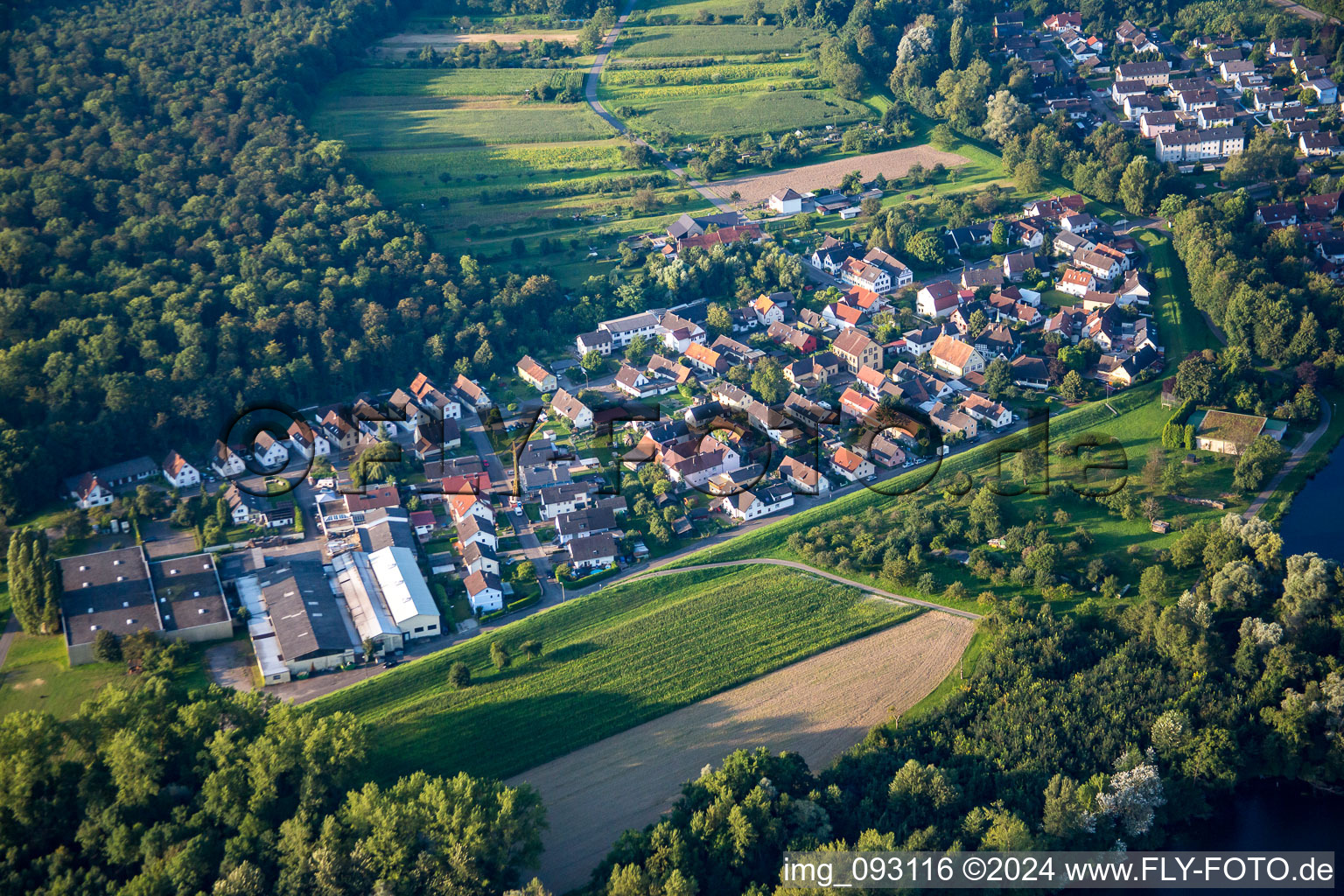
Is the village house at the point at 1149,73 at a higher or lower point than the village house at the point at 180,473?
higher

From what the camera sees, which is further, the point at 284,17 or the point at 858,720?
the point at 284,17

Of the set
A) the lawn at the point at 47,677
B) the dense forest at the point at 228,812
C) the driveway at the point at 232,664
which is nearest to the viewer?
the dense forest at the point at 228,812

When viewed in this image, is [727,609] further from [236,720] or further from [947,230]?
[947,230]

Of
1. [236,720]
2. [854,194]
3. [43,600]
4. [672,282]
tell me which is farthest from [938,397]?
[43,600]

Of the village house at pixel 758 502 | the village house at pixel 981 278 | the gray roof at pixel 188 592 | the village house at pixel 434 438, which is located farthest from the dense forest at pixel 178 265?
the village house at pixel 981 278

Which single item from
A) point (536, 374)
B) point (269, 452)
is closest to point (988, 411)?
point (536, 374)

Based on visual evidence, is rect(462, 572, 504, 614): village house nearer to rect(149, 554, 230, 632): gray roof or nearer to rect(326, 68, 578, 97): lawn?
rect(149, 554, 230, 632): gray roof

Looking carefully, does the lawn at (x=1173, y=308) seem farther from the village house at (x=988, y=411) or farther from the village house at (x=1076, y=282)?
the village house at (x=988, y=411)

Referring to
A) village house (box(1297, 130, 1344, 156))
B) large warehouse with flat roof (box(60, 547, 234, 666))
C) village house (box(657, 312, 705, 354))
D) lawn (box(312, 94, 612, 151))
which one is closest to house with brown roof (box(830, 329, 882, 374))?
village house (box(657, 312, 705, 354))
